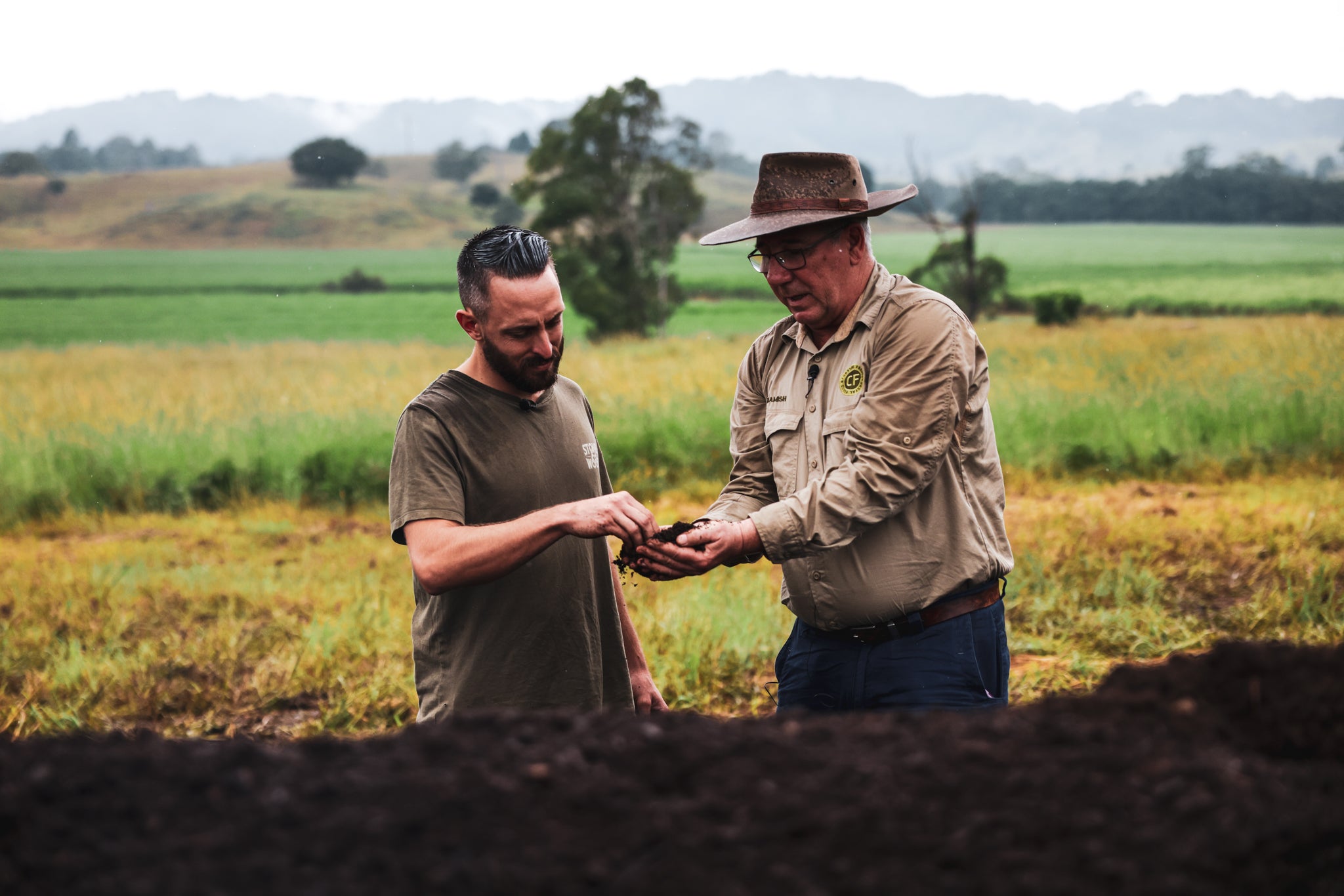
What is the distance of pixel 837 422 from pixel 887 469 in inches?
11.9

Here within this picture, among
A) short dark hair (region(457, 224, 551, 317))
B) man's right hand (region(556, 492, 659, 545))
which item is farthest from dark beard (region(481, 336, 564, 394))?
man's right hand (region(556, 492, 659, 545))

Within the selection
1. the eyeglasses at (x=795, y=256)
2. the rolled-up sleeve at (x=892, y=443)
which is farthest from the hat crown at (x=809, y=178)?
the rolled-up sleeve at (x=892, y=443)

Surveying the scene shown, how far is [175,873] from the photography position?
51.3 inches

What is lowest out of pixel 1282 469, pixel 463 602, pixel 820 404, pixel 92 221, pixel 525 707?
pixel 1282 469

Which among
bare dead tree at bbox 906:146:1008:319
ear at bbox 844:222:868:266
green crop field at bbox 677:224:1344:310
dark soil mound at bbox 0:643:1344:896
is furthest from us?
green crop field at bbox 677:224:1344:310

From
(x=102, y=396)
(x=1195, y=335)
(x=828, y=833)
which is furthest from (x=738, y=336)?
(x=828, y=833)

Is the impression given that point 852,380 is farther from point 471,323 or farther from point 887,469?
point 471,323

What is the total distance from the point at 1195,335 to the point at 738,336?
34.1 ft

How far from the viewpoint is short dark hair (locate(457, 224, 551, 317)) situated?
304 centimetres

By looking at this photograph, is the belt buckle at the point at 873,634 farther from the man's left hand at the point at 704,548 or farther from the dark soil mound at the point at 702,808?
the dark soil mound at the point at 702,808

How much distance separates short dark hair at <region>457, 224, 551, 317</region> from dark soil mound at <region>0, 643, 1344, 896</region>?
5.23 ft

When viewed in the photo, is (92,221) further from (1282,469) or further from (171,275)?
(1282,469)

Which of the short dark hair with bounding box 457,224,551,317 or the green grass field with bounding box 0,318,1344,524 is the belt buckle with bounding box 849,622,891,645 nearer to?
the short dark hair with bounding box 457,224,551,317

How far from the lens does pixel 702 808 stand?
1.46 meters
